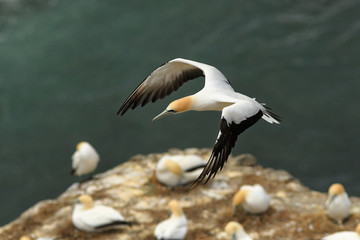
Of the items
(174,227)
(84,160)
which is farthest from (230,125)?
(84,160)

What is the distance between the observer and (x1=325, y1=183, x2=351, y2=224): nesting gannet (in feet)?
26.6

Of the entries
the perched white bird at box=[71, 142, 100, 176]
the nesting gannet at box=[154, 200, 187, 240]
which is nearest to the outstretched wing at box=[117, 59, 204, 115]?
the nesting gannet at box=[154, 200, 187, 240]

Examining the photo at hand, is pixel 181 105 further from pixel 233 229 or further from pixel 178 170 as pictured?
pixel 178 170

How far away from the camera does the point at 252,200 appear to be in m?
8.14

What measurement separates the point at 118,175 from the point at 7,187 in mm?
2857

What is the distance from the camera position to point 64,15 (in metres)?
14.1

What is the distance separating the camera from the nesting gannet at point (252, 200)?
8164mm

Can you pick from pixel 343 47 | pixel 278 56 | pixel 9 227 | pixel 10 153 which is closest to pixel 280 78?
pixel 278 56

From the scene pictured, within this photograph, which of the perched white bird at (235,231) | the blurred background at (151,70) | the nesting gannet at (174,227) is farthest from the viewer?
the blurred background at (151,70)

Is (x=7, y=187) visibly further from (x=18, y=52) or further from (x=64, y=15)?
(x=64, y=15)

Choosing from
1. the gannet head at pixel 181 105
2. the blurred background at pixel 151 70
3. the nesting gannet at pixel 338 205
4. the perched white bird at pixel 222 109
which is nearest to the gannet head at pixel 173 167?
the nesting gannet at pixel 338 205

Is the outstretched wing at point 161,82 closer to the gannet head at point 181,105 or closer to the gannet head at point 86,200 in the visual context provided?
the gannet head at point 181,105

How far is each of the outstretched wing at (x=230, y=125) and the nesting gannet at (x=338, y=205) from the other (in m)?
5.18

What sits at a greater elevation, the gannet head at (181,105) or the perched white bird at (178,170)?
the gannet head at (181,105)
